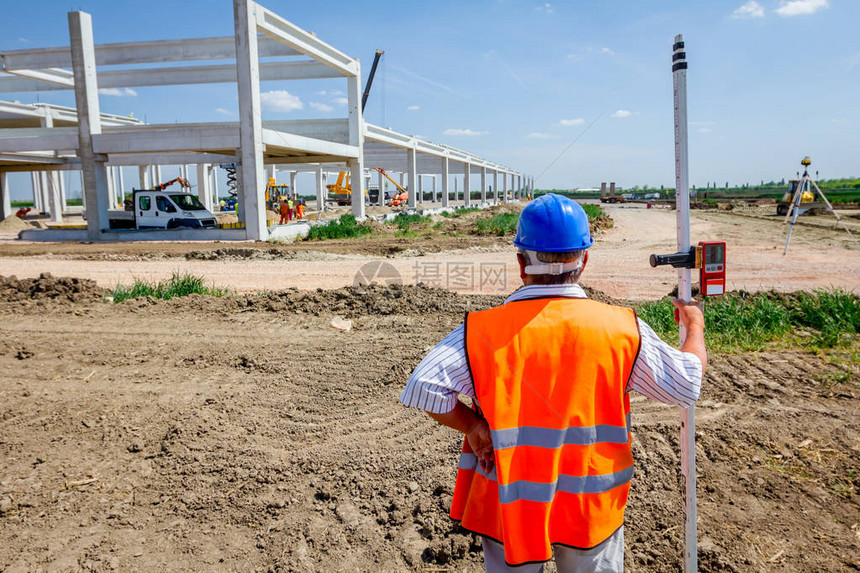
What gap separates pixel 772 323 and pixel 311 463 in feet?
19.2

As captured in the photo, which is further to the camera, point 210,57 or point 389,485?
point 210,57

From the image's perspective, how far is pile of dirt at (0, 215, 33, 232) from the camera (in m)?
29.5

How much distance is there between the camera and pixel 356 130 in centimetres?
2742

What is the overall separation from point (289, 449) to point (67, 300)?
673 cm

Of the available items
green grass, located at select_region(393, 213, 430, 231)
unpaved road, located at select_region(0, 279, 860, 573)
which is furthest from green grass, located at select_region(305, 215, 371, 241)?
unpaved road, located at select_region(0, 279, 860, 573)

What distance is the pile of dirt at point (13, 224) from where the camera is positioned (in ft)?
96.8

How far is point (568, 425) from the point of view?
1741 millimetres

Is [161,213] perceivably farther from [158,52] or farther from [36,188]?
[36,188]

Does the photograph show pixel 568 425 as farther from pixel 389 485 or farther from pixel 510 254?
pixel 510 254

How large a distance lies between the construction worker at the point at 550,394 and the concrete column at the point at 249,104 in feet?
65.0

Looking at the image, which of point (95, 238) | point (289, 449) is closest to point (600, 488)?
point (289, 449)

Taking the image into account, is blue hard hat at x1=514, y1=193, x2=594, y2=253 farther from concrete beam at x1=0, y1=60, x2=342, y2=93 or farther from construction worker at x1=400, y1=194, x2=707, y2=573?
concrete beam at x1=0, y1=60, x2=342, y2=93

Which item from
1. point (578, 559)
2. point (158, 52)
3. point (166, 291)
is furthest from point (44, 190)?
point (578, 559)

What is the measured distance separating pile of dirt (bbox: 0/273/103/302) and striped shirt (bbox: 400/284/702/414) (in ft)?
29.6
